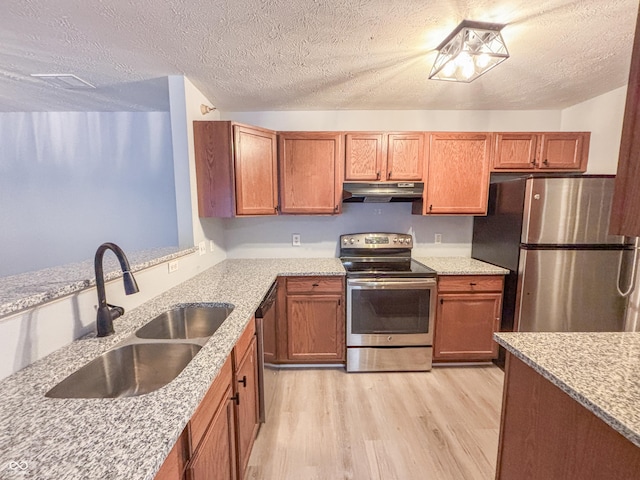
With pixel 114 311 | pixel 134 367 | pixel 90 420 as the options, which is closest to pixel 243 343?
pixel 134 367

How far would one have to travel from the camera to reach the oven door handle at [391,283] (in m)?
2.25

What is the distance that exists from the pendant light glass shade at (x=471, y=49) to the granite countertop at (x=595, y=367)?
4.77 feet

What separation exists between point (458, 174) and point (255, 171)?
1834 mm

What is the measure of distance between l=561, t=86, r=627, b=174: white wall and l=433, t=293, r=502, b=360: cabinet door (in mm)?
1458

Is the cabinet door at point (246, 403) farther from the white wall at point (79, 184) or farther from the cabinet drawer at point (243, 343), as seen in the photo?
the white wall at point (79, 184)

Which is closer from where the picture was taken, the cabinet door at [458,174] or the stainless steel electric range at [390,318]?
the stainless steel electric range at [390,318]

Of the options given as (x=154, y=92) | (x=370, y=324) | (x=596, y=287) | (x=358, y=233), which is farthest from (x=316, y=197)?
(x=596, y=287)

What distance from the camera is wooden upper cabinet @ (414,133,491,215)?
2.45 metres

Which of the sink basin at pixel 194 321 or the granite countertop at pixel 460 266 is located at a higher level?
the granite countertop at pixel 460 266

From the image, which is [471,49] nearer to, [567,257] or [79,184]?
[567,257]

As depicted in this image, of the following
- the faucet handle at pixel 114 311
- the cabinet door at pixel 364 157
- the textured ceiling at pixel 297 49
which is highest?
the textured ceiling at pixel 297 49

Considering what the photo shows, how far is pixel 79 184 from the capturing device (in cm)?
262

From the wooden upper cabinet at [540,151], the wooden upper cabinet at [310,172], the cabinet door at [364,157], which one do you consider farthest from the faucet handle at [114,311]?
the wooden upper cabinet at [540,151]

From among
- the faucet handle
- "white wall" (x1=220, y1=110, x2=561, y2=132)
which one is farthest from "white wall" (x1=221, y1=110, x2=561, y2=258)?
the faucet handle
